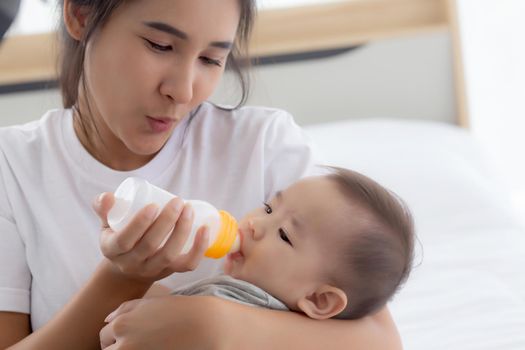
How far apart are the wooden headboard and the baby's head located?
1.63 m

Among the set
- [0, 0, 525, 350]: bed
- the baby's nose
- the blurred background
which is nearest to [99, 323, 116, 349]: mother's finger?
the baby's nose

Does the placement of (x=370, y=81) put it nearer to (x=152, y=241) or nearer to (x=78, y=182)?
(x=78, y=182)

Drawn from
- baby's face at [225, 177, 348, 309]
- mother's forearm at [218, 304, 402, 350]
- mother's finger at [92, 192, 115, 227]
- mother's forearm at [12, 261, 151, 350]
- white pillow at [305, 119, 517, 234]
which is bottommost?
white pillow at [305, 119, 517, 234]

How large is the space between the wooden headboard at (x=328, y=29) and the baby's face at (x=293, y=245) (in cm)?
162

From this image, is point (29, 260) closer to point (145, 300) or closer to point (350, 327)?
point (145, 300)

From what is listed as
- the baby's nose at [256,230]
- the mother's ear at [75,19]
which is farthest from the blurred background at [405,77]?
the baby's nose at [256,230]

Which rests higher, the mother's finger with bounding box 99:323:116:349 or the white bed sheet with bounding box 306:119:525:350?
the mother's finger with bounding box 99:323:116:349

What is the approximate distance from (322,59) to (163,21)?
1744mm

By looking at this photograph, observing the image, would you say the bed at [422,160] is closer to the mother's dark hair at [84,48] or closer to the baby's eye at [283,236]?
the baby's eye at [283,236]

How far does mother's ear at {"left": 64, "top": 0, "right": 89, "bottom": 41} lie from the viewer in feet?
3.84

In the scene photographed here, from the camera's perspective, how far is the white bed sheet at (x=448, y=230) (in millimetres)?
1429

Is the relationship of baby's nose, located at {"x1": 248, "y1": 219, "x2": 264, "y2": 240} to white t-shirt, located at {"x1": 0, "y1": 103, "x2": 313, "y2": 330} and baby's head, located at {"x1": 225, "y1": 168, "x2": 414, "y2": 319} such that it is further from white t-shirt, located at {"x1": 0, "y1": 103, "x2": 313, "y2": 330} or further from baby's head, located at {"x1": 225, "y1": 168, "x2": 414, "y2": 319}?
white t-shirt, located at {"x1": 0, "y1": 103, "x2": 313, "y2": 330}

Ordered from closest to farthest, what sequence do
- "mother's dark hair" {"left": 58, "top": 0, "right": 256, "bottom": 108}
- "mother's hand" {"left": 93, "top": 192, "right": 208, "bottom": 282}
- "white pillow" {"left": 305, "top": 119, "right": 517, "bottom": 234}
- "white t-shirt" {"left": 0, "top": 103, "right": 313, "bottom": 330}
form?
"mother's hand" {"left": 93, "top": 192, "right": 208, "bottom": 282}
"mother's dark hair" {"left": 58, "top": 0, "right": 256, "bottom": 108}
"white t-shirt" {"left": 0, "top": 103, "right": 313, "bottom": 330}
"white pillow" {"left": 305, "top": 119, "right": 517, "bottom": 234}

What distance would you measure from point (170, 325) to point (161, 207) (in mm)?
158
